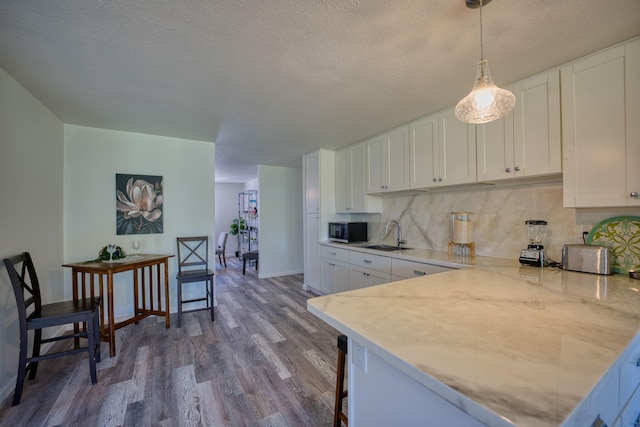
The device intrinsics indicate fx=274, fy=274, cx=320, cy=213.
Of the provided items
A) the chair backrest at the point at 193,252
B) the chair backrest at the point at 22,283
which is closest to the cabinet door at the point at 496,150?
the chair backrest at the point at 193,252

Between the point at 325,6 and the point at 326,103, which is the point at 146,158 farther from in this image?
the point at 325,6

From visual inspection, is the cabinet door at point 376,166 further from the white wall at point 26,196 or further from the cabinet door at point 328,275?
the white wall at point 26,196

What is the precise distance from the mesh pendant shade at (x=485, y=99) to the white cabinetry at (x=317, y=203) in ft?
9.53

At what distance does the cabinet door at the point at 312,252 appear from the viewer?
430cm

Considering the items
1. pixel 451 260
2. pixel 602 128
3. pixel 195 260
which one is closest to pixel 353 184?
pixel 451 260

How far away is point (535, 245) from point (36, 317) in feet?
12.2

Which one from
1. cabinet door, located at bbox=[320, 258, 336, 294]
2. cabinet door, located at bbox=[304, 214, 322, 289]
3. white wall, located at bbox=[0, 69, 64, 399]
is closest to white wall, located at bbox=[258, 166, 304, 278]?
cabinet door, located at bbox=[304, 214, 322, 289]

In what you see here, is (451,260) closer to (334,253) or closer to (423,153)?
(423,153)

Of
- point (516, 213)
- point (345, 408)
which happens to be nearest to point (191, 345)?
point (345, 408)

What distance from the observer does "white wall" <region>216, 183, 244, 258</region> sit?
26.7 feet

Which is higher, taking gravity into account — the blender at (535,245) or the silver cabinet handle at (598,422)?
the blender at (535,245)

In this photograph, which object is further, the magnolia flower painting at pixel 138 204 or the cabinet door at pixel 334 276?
the cabinet door at pixel 334 276

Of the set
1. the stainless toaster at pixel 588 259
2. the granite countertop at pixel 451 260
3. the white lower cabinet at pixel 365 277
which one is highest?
the stainless toaster at pixel 588 259

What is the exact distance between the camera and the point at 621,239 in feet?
5.93
